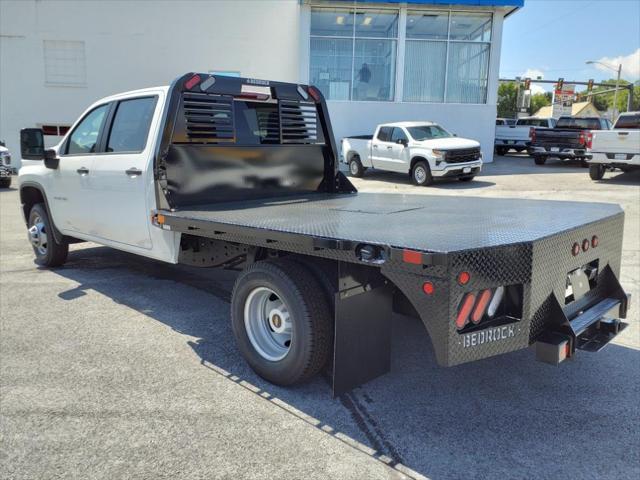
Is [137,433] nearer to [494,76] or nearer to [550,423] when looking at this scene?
[550,423]

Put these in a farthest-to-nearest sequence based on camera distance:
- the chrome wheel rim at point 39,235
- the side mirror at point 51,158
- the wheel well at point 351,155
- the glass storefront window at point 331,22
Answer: the glass storefront window at point 331,22
the wheel well at point 351,155
the chrome wheel rim at point 39,235
the side mirror at point 51,158

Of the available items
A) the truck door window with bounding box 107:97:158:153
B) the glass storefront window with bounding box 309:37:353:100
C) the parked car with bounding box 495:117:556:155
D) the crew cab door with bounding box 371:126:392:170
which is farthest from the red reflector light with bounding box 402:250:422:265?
the parked car with bounding box 495:117:556:155

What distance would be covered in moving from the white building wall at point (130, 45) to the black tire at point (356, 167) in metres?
4.82

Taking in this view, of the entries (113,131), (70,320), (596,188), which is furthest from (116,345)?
(596,188)

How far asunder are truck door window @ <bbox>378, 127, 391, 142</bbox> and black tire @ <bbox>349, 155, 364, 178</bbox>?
1365 mm

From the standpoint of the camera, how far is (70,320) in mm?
5105

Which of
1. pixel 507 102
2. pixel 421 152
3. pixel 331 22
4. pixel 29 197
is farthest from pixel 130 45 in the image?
pixel 507 102

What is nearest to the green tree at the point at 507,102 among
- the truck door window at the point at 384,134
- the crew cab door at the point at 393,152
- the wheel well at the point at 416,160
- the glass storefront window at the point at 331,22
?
the glass storefront window at the point at 331,22

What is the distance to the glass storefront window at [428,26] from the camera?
21047 mm

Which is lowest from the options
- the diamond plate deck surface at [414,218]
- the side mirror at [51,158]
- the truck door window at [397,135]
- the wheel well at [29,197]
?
the wheel well at [29,197]

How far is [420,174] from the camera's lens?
654 inches

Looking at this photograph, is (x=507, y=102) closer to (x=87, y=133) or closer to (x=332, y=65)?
(x=332, y=65)

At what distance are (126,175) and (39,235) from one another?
254 cm

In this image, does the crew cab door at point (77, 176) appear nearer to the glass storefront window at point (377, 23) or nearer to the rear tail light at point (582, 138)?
the glass storefront window at point (377, 23)
